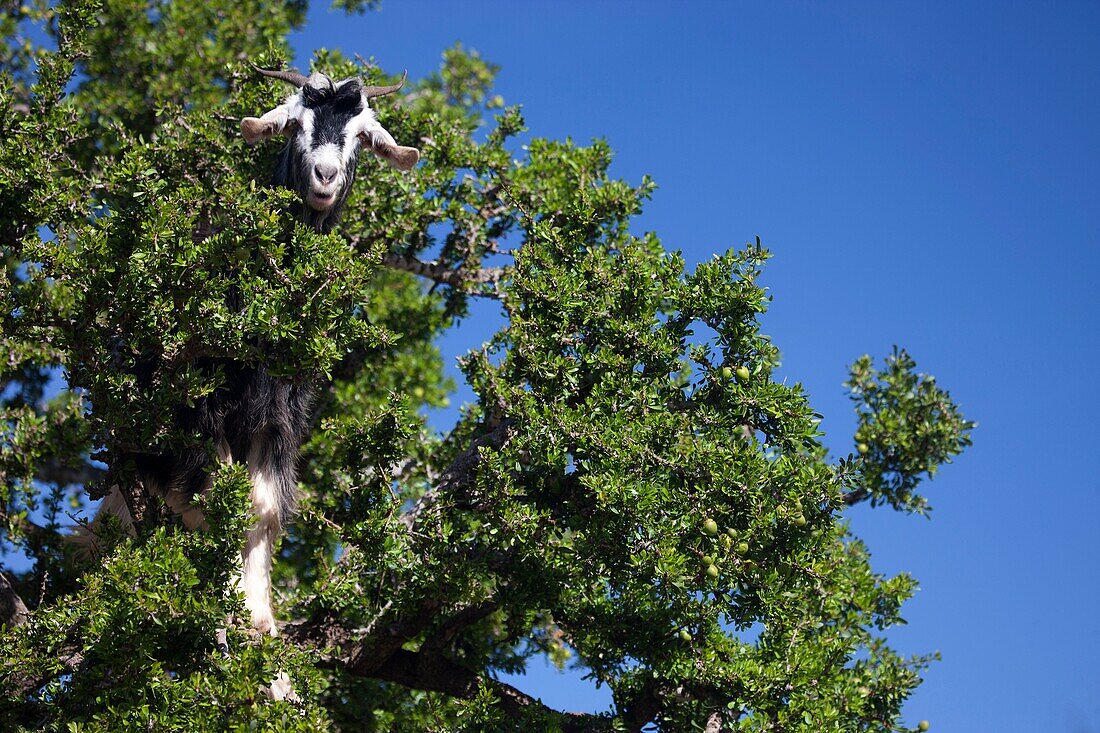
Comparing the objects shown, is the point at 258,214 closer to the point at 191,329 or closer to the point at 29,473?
the point at 191,329

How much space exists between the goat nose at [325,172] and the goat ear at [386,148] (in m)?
0.50

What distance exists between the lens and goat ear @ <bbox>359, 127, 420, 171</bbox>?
7.44 metres

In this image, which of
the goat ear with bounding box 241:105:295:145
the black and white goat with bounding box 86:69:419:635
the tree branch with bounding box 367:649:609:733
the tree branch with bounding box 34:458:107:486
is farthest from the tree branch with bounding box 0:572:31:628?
the goat ear with bounding box 241:105:295:145

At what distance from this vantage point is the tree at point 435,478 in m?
5.94

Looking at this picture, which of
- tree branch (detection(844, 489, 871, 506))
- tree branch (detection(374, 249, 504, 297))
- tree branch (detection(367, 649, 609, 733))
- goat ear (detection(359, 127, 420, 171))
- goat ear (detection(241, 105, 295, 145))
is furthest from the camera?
tree branch (detection(374, 249, 504, 297))

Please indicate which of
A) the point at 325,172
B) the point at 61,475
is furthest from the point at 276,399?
the point at 61,475

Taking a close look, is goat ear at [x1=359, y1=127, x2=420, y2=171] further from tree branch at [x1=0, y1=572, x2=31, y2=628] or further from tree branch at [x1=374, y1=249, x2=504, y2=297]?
tree branch at [x1=0, y1=572, x2=31, y2=628]

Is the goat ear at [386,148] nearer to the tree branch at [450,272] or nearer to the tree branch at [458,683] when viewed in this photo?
the tree branch at [450,272]

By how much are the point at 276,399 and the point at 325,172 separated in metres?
1.33

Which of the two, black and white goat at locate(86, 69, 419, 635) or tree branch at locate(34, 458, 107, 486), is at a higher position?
tree branch at locate(34, 458, 107, 486)

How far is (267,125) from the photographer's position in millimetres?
7273

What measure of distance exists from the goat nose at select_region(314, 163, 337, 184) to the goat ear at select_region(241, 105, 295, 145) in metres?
0.53

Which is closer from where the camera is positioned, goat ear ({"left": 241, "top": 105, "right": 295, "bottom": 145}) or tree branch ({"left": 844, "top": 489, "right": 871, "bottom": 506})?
goat ear ({"left": 241, "top": 105, "right": 295, "bottom": 145})

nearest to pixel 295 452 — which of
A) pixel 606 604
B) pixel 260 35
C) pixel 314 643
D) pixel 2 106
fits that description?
pixel 314 643
